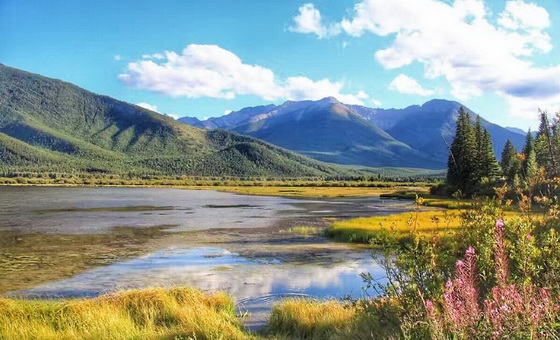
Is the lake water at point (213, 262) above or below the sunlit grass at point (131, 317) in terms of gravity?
below

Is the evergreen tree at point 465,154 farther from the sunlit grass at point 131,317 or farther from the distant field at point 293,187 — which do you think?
the sunlit grass at point 131,317

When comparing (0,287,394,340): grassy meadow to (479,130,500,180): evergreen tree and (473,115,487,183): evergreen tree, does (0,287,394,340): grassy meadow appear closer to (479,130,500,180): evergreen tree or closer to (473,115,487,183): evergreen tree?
(473,115,487,183): evergreen tree

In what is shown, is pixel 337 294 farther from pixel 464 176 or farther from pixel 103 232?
pixel 464 176

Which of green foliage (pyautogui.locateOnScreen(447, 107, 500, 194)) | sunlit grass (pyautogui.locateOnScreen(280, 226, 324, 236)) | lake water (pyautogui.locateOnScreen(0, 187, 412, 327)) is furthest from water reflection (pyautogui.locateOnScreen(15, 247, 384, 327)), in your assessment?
green foliage (pyautogui.locateOnScreen(447, 107, 500, 194))

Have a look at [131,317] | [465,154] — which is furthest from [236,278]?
[465,154]

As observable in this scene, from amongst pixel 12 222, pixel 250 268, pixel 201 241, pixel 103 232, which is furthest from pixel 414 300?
pixel 12 222

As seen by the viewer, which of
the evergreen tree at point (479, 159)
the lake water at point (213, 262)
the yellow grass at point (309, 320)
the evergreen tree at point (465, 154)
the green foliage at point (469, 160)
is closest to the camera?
the yellow grass at point (309, 320)

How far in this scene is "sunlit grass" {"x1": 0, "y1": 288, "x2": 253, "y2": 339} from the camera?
11.1 m

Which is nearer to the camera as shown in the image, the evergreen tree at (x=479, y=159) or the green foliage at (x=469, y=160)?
the evergreen tree at (x=479, y=159)

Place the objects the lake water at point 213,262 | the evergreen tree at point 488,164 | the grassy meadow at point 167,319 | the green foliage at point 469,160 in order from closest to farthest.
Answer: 1. the grassy meadow at point 167,319
2. the lake water at point 213,262
3. the green foliage at point 469,160
4. the evergreen tree at point 488,164

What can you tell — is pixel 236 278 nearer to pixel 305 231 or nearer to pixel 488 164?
pixel 305 231

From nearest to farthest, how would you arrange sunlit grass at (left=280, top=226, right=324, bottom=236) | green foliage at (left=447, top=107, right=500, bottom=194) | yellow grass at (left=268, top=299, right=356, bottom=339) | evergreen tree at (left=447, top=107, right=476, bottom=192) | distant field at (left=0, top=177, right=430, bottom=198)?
yellow grass at (left=268, top=299, right=356, bottom=339), sunlit grass at (left=280, top=226, right=324, bottom=236), green foliage at (left=447, top=107, right=500, bottom=194), evergreen tree at (left=447, top=107, right=476, bottom=192), distant field at (left=0, top=177, right=430, bottom=198)

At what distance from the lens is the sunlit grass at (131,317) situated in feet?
36.3

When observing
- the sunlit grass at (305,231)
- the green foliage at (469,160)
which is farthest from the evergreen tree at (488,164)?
the sunlit grass at (305,231)
